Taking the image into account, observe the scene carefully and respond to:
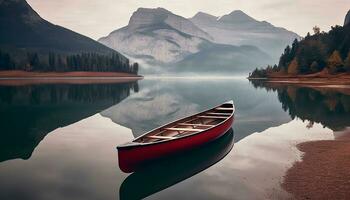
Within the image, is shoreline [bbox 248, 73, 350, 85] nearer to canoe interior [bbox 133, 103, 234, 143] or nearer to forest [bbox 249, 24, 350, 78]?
forest [bbox 249, 24, 350, 78]

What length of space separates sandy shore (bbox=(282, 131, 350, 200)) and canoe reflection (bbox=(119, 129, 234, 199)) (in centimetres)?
581

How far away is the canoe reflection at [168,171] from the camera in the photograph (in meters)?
18.0

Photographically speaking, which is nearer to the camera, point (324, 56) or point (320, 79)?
point (320, 79)

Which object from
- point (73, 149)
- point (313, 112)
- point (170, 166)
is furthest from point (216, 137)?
point (313, 112)

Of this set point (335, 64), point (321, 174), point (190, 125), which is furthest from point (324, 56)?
point (321, 174)

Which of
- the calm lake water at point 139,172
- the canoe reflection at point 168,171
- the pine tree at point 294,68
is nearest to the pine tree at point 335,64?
the pine tree at point 294,68

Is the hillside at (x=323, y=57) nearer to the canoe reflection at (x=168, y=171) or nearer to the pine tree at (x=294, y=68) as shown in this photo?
the pine tree at (x=294, y=68)

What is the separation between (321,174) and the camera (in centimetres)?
1866

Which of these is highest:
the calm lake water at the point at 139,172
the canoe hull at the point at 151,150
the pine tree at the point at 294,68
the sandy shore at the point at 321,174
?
the pine tree at the point at 294,68

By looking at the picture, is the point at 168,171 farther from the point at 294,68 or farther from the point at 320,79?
the point at 294,68

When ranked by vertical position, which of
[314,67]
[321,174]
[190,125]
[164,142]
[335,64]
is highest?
[335,64]

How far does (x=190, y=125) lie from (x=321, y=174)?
12549 millimetres

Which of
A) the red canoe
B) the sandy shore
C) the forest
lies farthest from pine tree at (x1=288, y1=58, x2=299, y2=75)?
the sandy shore

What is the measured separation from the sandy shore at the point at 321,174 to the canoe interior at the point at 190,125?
7742mm
